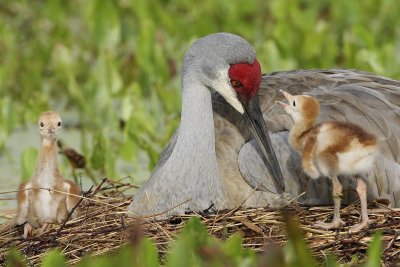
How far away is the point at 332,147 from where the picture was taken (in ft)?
18.5

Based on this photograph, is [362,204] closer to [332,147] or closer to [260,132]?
[332,147]

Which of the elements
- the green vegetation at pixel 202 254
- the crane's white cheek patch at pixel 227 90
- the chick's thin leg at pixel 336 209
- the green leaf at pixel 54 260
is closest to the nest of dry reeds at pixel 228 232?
the chick's thin leg at pixel 336 209

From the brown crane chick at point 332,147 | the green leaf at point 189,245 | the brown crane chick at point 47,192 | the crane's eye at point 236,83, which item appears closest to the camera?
the green leaf at point 189,245

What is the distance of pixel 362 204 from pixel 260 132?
0.76 m

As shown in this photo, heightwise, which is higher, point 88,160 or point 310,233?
point 88,160

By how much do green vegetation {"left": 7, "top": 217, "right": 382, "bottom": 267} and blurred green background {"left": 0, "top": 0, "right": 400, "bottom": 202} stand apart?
8.95ft

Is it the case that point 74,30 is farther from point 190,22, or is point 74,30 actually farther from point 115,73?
point 115,73

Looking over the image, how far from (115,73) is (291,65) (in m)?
1.37

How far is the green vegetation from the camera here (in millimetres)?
A: 3805

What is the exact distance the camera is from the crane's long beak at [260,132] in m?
6.20

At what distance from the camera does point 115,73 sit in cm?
894

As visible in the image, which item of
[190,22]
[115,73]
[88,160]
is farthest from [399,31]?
[88,160]

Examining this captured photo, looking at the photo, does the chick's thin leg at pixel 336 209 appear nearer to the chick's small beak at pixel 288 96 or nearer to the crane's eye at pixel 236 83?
the chick's small beak at pixel 288 96

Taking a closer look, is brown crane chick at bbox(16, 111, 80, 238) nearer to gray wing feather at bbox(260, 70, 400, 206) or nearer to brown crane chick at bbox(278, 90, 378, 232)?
gray wing feather at bbox(260, 70, 400, 206)
